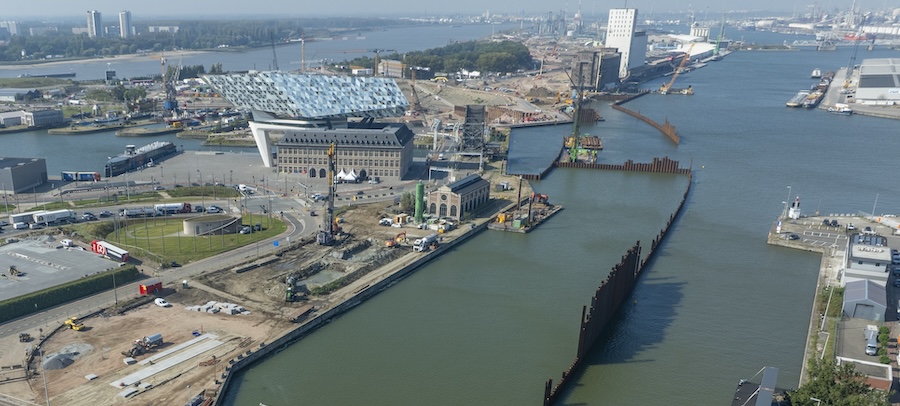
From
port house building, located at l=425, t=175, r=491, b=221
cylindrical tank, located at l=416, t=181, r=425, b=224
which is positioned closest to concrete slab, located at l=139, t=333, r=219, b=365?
cylindrical tank, located at l=416, t=181, r=425, b=224

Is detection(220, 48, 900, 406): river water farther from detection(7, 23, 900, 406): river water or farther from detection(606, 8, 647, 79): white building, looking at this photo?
detection(606, 8, 647, 79): white building

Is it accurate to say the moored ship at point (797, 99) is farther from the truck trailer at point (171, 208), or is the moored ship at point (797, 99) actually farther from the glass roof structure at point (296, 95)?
the truck trailer at point (171, 208)

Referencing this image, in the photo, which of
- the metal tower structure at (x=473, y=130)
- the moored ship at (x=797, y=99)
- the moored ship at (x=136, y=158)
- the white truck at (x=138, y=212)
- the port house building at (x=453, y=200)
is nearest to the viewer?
the white truck at (x=138, y=212)

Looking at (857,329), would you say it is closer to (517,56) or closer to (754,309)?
(754,309)

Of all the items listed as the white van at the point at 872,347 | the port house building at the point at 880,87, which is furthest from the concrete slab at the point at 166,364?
Answer: the port house building at the point at 880,87

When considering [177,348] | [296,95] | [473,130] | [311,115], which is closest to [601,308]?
[177,348]

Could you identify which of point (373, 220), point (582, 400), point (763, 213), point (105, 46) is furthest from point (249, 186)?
point (105, 46)

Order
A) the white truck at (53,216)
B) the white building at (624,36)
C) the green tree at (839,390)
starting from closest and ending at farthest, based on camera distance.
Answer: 1. the green tree at (839,390)
2. the white truck at (53,216)
3. the white building at (624,36)
